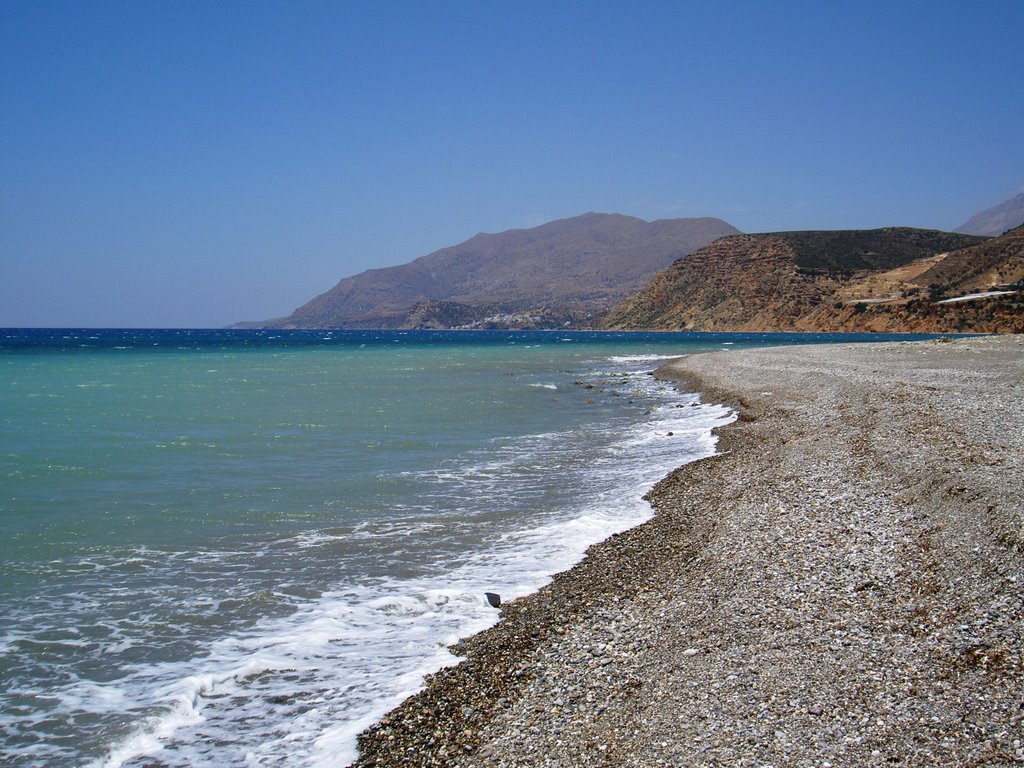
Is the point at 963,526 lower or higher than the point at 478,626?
higher

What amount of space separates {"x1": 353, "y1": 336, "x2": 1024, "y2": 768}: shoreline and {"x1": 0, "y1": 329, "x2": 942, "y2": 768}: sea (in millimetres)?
699

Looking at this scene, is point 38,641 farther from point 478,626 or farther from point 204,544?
point 478,626

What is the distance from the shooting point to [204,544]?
10078mm

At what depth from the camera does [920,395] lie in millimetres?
20047

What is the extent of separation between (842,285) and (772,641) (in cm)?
15451

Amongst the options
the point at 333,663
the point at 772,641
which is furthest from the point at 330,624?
the point at 772,641

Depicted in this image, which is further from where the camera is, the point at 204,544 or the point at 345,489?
the point at 345,489

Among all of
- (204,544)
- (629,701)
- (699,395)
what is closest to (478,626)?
(629,701)

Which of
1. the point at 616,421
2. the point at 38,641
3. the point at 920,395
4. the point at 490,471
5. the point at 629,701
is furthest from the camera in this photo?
the point at 616,421

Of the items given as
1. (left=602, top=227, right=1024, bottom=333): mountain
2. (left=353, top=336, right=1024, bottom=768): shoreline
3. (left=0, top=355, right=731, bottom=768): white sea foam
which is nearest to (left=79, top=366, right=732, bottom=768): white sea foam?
(left=0, top=355, right=731, bottom=768): white sea foam

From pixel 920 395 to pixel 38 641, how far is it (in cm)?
2094

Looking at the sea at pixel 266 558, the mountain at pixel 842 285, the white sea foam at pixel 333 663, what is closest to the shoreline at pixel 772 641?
the white sea foam at pixel 333 663

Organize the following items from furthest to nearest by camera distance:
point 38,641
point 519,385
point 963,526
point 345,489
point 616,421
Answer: point 519,385 < point 616,421 < point 345,489 < point 963,526 < point 38,641

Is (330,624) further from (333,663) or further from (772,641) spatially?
(772,641)
